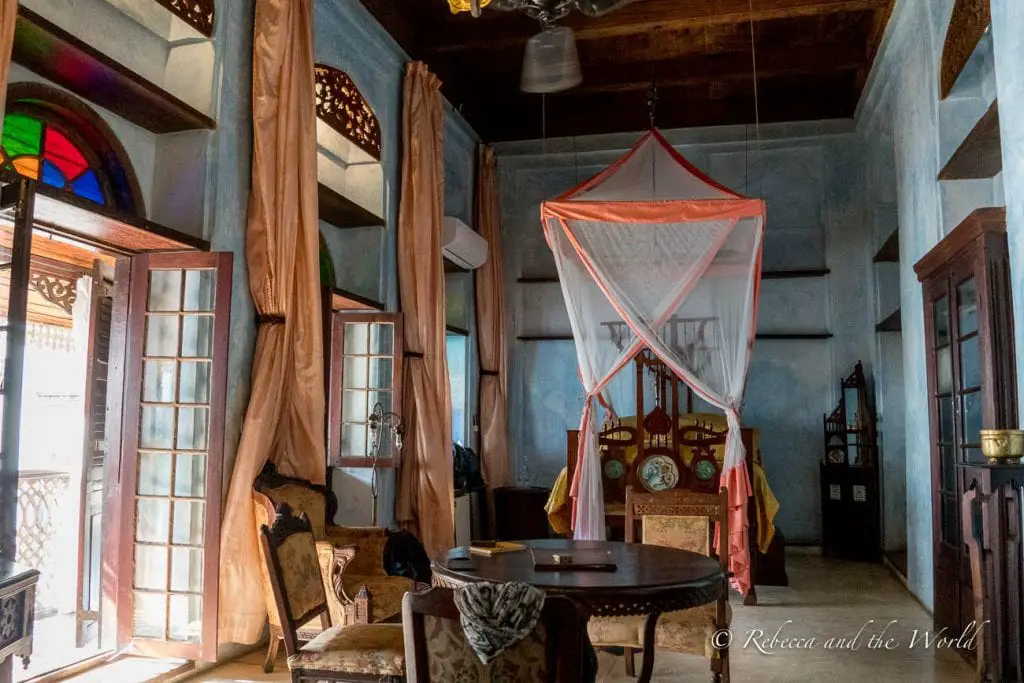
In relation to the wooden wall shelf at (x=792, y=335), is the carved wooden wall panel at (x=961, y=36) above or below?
above

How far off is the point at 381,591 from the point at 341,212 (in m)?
2.65

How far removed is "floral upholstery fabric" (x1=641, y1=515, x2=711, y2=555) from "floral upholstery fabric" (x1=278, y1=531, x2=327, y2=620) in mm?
1521

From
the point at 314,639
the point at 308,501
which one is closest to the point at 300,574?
the point at 314,639

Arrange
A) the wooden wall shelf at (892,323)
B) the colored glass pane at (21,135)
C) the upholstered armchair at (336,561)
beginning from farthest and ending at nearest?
the wooden wall shelf at (892,323) < the upholstered armchair at (336,561) < the colored glass pane at (21,135)

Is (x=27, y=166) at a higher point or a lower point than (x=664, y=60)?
lower

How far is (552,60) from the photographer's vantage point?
12.7 ft

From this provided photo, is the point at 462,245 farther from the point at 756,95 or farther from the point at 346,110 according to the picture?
the point at 756,95

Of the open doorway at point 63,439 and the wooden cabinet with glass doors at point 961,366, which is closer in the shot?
the wooden cabinet with glass doors at point 961,366

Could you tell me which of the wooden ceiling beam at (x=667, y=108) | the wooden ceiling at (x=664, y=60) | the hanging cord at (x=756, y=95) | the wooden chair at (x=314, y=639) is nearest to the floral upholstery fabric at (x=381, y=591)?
the wooden chair at (x=314, y=639)

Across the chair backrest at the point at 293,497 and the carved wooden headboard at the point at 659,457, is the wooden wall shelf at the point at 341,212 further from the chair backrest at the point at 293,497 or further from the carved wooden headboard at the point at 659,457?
the carved wooden headboard at the point at 659,457

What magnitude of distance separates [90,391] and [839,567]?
18.7 ft

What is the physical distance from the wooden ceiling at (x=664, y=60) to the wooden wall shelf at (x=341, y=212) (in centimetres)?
139

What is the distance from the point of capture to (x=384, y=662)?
8.59 feet

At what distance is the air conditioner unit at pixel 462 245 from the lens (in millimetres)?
6570
